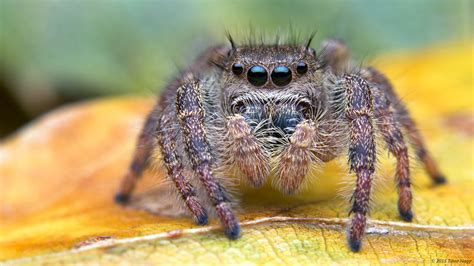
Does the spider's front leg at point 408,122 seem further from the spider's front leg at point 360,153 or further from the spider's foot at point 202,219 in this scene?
the spider's foot at point 202,219

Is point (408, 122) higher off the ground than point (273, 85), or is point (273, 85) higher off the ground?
point (273, 85)

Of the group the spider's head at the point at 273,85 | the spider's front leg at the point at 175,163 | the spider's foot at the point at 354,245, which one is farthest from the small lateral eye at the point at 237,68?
the spider's foot at the point at 354,245

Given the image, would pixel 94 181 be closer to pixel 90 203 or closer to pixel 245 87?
pixel 90 203

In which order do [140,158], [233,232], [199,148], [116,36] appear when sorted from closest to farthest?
[233,232] < [199,148] < [140,158] < [116,36]

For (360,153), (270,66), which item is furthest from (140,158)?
(360,153)

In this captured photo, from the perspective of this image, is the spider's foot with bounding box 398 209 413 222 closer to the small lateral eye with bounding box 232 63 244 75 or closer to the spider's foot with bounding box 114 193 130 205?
the small lateral eye with bounding box 232 63 244 75

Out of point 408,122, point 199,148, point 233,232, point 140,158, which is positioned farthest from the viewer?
point 140,158

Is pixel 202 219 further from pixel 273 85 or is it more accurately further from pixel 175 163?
pixel 273 85
